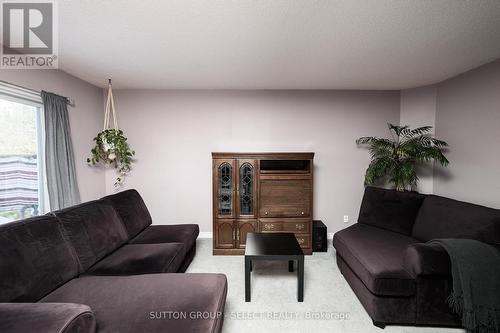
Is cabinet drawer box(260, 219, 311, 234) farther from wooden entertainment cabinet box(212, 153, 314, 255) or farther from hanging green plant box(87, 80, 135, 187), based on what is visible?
hanging green plant box(87, 80, 135, 187)

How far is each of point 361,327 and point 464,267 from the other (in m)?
0.92

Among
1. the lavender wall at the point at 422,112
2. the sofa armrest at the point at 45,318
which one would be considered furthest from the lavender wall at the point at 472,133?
the sofa armrest at the point at 45,318

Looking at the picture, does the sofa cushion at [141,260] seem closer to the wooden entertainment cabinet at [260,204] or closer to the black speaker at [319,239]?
the wooden entertainment cabinet at [260,204]

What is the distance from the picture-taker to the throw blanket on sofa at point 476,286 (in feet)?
4.87

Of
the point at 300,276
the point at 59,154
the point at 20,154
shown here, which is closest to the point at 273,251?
the point at 300,276

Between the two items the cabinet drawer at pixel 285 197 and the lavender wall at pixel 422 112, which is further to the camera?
the lavender wall at pixel 422 112

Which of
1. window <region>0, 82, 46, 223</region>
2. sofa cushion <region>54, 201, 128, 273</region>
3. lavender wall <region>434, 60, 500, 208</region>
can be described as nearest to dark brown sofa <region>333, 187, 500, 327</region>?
lavender wall <region>434, 60, 500, 208</region>

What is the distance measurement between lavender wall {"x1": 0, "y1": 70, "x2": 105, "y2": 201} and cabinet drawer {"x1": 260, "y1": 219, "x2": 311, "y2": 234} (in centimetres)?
271

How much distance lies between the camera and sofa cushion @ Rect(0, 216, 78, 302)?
121cm

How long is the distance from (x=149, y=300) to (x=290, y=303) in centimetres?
132

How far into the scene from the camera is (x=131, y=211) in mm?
2545

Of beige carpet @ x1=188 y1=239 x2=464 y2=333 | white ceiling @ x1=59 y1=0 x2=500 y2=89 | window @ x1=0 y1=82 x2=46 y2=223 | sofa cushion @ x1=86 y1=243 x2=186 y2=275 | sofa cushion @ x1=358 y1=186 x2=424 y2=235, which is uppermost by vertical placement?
white ceiling @ x1=59 y1=0 x2=500 y2=89

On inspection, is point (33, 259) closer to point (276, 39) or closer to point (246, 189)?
point (246, 189)

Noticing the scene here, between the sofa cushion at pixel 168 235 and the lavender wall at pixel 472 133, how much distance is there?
11.6 ft
